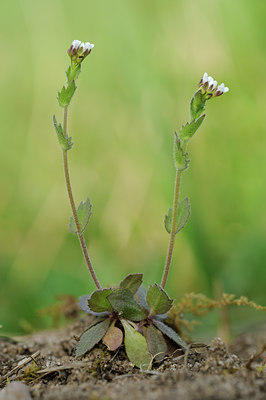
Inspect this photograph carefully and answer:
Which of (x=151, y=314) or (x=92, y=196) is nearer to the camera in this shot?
(x=151, y=314)

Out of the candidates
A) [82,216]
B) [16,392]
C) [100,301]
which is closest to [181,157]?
[82,216]

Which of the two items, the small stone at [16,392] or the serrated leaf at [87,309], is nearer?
the small stone at [16,392]

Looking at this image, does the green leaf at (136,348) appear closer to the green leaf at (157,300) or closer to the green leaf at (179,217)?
the green leaf at (157,300)

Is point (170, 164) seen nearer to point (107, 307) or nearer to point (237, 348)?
point (237, 348)

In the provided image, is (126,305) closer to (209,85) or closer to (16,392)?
(16,392)

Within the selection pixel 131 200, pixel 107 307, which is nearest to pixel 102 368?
pixel 107 307

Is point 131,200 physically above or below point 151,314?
above

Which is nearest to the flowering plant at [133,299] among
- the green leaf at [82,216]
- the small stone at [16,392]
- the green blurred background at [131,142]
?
the green leaf at [82,216]
